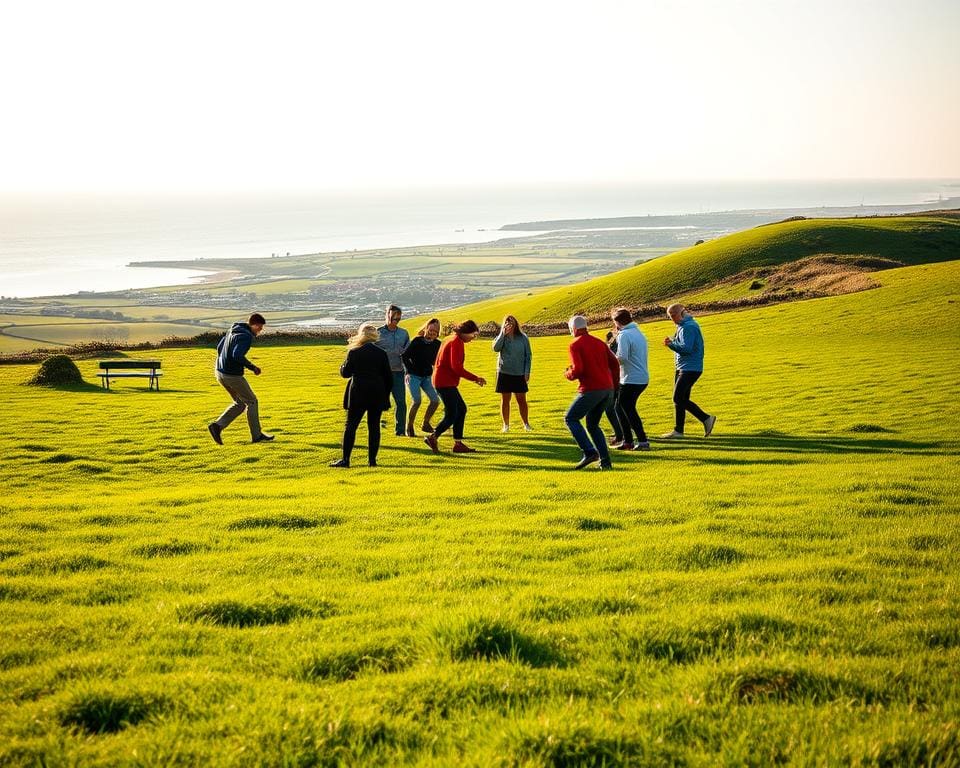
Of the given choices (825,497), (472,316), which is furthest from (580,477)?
(472,316)

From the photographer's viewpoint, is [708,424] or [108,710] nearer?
[108,710]

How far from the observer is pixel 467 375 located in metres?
17.7

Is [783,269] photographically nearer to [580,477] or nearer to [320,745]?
[580,477]

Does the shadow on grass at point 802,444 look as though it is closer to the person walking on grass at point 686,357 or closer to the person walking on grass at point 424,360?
the person walking on grass at point 686,357

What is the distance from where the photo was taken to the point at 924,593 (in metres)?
6.89

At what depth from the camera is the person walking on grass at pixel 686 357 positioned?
18.0 metres

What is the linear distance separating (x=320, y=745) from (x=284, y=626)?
2042mm

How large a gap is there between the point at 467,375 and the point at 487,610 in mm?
11729

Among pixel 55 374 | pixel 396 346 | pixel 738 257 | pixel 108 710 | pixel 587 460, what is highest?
pixel 738 257

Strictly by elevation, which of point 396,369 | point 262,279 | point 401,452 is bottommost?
point 401,452

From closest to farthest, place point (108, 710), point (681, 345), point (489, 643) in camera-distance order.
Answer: point (108, 710) → point (489, 643) → point (681, 345)

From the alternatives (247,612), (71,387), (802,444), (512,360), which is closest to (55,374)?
(71,387)

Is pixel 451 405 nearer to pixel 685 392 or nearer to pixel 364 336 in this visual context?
pixel 364 336

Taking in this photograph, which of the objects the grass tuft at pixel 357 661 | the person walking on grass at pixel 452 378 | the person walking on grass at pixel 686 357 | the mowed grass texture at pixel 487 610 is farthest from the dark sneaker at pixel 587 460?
the grass tuft at pixel 357 661
